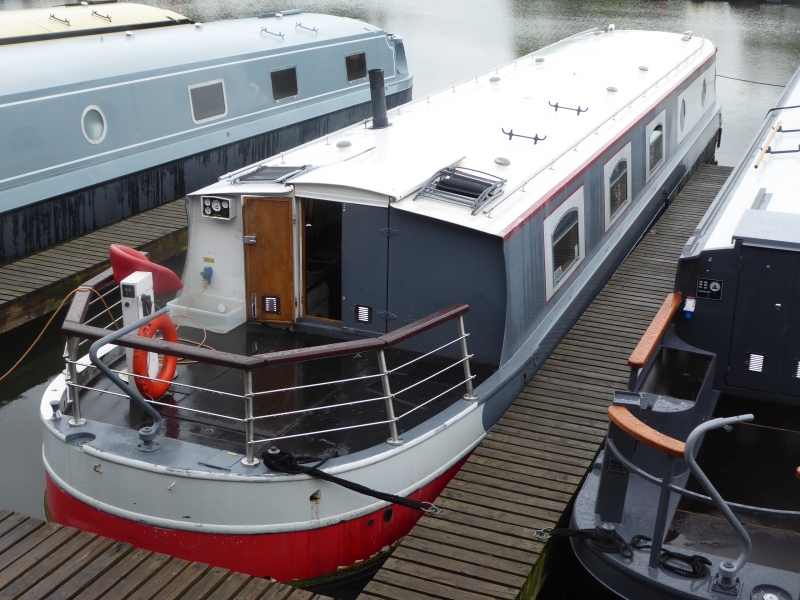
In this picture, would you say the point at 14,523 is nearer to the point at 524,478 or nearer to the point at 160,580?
the point at 160,580

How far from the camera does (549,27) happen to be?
27906 millimetres

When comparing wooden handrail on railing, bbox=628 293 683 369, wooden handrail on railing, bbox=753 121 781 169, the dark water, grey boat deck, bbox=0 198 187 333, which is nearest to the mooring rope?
wooden handrail on railing, bbox=628 293 683 369

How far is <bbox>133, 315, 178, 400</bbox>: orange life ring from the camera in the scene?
641 centimetres

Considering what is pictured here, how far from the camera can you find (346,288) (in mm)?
7391

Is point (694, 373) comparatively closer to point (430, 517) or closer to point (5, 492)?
point (430, 517)

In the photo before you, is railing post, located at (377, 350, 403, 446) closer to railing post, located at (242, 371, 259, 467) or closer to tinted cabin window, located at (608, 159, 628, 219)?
railing post, located at (242, 371, 259, 467)

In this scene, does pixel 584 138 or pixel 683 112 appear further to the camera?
pixel 683 112

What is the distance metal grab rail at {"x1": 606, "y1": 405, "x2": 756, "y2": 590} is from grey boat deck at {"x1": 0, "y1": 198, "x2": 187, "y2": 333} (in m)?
6.85

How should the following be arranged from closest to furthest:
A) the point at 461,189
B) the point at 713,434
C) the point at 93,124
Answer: the point at 713,434 → the point at 461,189 → the point at 93,124

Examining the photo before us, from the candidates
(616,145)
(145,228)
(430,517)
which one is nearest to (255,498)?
(430,517)

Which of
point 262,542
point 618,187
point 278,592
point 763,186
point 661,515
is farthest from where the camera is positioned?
point 618,187

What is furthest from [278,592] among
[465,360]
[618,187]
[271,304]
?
[618,187]

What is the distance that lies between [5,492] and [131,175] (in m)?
5.21

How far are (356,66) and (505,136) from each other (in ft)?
25.3
